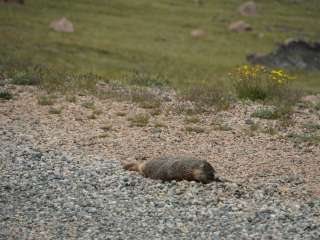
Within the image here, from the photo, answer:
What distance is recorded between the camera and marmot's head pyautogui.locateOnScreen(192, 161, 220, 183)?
13.7 m

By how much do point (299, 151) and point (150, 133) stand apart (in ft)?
13.6

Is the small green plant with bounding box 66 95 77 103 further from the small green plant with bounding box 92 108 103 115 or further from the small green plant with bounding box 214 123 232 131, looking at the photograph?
the small green plant with bounding box 214 123 232 131

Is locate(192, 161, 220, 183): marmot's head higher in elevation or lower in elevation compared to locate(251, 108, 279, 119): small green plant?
higher

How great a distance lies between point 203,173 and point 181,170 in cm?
48

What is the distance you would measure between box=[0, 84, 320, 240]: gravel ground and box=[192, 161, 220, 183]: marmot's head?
0.19m

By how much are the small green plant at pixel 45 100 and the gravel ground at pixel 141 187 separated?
1807 millimetres

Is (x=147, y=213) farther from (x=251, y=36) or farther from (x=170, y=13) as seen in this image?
(x=170, y=13)

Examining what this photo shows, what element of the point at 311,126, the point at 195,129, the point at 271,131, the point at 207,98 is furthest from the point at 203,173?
the point at 207,98

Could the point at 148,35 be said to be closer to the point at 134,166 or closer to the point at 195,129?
the point at 195,129

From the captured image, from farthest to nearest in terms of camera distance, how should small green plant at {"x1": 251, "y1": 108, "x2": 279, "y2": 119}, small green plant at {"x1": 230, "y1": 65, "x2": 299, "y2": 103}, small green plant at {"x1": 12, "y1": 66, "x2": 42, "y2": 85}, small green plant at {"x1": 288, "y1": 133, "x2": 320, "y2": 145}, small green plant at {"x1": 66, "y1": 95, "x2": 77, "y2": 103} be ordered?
small green plant at {"x1": 12, "y1": 66, "x2": 42, "y2": 85}, small green plant at {"x1": 230, "y1": 65, "x2": 299, "y2": 103}, small green plant at {"x1": 66, "y1": 95, "x2": 77, "y2": 103}, small green plant at {"x1": 251, "y1": 108, "x2": 279, "y2": 119}, small green plant at {"x1": 288, "y1": 133, "x2": 320, "y2": 145}

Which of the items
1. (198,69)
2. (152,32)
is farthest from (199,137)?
(152,32)

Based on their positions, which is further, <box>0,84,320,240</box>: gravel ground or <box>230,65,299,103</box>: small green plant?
<box>230,65,299,103</box>: small green plant

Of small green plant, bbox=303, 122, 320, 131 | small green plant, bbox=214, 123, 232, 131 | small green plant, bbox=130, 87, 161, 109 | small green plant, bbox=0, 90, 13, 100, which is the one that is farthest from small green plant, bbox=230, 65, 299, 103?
small green plant, bbox=0, 90, 13, 100

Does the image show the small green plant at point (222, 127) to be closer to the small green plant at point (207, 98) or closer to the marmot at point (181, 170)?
the small green plant at point (207, 98)
